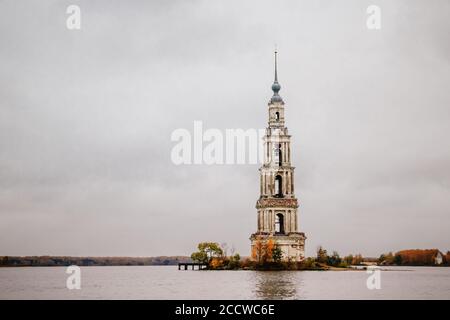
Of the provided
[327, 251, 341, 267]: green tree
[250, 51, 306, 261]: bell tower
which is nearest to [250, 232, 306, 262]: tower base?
[250, 51, 306, 261]: bell tower

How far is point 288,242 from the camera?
132 m

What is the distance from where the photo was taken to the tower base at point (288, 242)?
131250mm

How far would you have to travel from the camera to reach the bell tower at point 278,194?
132m

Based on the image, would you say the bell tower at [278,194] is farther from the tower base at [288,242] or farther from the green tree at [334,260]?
the green tree at [334,260]

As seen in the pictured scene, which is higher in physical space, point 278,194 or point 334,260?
point 278,194

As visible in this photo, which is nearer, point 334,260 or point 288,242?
point 288,242

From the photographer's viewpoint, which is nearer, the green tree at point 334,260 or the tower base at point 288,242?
the tower base at point 288,242

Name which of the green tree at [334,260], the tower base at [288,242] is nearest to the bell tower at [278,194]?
the tower base at [288,242]

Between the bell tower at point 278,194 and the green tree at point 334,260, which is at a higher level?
the bell tower at point 278,194

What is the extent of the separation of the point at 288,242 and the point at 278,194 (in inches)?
424
